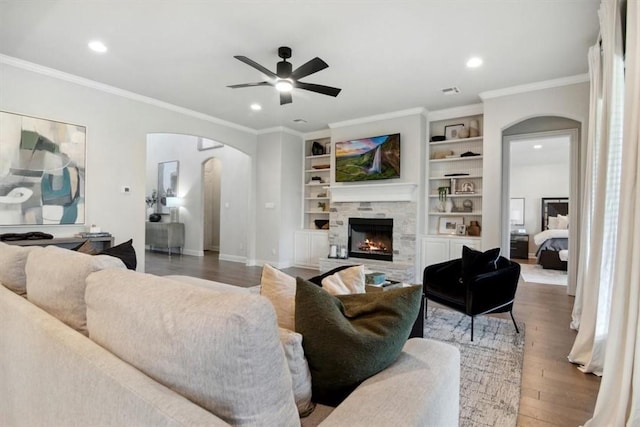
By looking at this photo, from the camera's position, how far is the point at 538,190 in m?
8.78

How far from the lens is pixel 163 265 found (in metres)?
6.66

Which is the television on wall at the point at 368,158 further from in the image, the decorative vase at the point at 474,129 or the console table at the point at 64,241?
the console table at the point at 64,241

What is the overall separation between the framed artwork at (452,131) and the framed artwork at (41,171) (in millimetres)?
5477

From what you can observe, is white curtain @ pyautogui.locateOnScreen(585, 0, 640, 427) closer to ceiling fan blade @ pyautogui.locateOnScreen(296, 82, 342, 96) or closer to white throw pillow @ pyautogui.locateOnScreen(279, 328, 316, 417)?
white throw pillow @ pyautogui.locateOnScreen(279, 328, 316, 417)

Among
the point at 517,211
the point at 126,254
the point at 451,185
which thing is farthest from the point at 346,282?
the point at 517,211

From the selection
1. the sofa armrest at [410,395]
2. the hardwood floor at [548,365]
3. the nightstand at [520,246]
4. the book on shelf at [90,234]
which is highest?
the book on shelf at [90,234]

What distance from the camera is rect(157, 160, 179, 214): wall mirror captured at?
29.5ft

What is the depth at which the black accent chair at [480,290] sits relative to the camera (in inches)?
114

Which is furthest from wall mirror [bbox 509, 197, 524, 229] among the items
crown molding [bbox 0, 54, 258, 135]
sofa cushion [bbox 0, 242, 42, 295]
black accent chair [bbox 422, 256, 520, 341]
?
sofa cushion [bbox 0, 242, 42, 295]

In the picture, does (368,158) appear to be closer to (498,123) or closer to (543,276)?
(498,123)

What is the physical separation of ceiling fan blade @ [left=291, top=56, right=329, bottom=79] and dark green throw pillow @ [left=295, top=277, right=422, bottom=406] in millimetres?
2607

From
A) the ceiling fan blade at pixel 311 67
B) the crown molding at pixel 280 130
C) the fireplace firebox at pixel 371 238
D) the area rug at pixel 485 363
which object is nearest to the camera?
the area rug at pixel 485 363

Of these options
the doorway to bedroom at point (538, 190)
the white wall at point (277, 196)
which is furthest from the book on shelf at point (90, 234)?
the doorway to bedroom at point (538, 190)

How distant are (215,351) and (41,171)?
15.0ft
